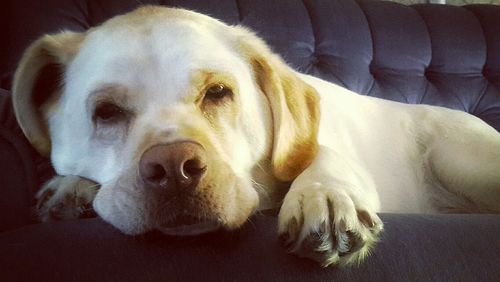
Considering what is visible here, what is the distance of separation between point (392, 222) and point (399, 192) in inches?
29.2

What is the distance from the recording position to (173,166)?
76cm

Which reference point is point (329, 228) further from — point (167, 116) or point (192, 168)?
point (167, 116)

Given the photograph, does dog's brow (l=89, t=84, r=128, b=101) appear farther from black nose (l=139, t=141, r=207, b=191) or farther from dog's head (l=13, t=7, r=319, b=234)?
black nose (l=139, t=141, r=207, b=191)

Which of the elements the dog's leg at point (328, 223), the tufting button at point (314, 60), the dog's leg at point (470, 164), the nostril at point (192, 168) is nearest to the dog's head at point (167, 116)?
the nostril at point (192, 168)

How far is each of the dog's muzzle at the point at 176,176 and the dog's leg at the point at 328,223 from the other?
150mm

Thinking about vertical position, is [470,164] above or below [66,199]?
below

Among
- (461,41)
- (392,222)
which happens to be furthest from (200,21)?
(461,41)

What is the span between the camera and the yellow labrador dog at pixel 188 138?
2.61 ft

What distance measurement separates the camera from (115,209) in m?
0.87

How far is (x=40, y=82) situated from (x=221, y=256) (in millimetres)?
780

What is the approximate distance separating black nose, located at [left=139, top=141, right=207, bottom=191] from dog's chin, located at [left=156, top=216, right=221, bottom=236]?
0.06m

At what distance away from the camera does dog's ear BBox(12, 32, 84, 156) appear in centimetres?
118

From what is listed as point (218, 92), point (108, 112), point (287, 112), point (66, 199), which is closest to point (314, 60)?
point (287, 112)

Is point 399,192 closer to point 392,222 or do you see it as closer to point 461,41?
point 392,222
